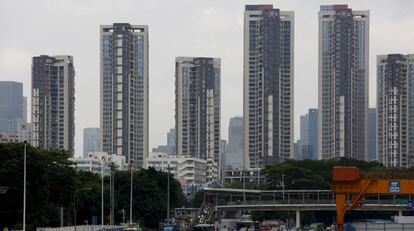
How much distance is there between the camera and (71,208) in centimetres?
11188

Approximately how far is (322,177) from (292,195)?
17.9 m

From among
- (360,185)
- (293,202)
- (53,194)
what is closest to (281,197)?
(293,202)

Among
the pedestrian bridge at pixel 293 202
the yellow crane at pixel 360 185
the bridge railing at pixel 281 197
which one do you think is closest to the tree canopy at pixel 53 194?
the pedestrian bridge at pixel 293 202

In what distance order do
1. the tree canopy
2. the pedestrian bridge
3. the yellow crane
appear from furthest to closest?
the pedestrian bridge
the tree canopy
the yellow crane

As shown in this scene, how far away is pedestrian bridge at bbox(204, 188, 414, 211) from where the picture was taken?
5261 inches

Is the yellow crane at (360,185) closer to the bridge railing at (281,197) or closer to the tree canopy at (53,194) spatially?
the tree canopy at (53,194)

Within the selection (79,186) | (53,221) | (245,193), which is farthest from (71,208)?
(245,193)

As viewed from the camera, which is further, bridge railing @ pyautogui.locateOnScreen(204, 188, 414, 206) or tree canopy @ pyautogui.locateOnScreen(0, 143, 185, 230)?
bridge railing @ pyautogui.locateOnScreen(204, 188, 414, 206)

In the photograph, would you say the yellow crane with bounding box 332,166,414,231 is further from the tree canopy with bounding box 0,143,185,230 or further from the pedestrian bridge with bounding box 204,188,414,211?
the pedestrian bridge with bounding box 204,188,414,211

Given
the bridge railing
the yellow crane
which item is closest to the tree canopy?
the bridge railing

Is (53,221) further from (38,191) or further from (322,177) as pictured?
(322,177)

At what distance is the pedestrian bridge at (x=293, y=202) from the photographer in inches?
5261

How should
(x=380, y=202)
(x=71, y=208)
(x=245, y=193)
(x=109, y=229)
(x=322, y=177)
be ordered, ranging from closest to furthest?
(x=109, y=229)
(x=71, y=208)
(x=380, y=202)
(x=245, y=193)
(x=322, y=177)

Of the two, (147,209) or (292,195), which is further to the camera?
(292,195)
